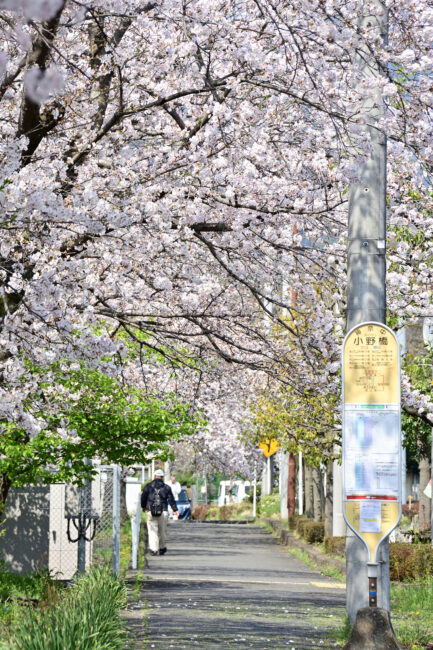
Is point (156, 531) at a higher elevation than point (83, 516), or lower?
lower

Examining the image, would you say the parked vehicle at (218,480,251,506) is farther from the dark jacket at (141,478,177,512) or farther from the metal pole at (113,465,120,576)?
the metal pole at (113,465,120,576)

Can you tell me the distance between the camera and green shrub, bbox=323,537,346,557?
67.1 feet

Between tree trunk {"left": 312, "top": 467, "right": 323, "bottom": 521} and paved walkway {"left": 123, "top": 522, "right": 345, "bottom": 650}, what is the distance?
16.9 ft

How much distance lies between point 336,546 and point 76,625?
13324mm

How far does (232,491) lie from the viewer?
214 feet

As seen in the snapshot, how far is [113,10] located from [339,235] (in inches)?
163

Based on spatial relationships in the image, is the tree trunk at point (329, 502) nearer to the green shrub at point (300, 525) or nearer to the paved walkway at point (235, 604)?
the paved walkway at point (235, 604)

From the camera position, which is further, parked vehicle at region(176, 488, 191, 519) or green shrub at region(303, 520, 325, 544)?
Result: parked vehicle at region(176, 488, 191, 519)

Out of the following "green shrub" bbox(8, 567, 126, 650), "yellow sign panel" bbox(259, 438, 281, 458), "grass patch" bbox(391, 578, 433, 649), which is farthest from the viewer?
"yellow sign panel" bbox(259, 438, 281, 458)

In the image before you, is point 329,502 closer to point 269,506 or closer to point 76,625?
point 76,625

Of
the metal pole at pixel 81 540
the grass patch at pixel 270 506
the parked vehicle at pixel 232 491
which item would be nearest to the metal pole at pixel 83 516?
the metal pole at pixel 81 540

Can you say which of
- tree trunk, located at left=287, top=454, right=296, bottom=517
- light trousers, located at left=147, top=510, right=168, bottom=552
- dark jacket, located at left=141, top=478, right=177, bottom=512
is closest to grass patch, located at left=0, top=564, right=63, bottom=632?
dark jacket, located at left=141, top=478, right=177, bottom=512

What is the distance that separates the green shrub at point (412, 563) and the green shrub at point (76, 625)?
656 centimetres

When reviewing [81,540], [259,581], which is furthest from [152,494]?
[81,540]
